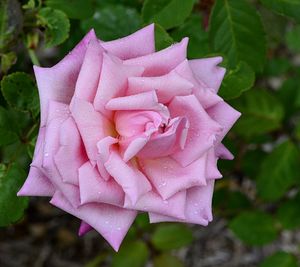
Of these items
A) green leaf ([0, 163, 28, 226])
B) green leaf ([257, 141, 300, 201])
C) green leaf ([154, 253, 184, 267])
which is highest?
green leaf ([0, 163, 28, 226])

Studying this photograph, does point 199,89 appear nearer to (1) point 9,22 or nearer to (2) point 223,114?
(2) point 223,114

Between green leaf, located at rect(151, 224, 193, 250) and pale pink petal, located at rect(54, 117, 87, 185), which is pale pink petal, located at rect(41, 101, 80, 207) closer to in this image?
pale pink petal, located at rect(54, 117, 87, 185)

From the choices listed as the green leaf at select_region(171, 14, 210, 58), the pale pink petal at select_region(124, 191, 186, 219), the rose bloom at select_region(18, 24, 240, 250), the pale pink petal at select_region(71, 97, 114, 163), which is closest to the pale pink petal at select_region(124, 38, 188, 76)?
the rose bloom at select_region(18, 24, 240, 250)

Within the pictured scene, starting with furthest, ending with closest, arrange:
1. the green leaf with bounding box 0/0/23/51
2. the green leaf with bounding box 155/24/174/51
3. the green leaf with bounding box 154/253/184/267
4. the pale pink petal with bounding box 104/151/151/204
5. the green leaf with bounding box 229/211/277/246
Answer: the green leaf with bounding box 154/253/184/267, the green leaf with bounding box 229/211/277/246, the green leaf with bounding box 0/0/23/51, the green leaf with bounding box 155/24/174/51, the pale pink petal with bounding box 104/151/151/204

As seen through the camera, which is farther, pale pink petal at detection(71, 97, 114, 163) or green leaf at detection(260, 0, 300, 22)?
green leaf at detection(260, 0, 300, 22)

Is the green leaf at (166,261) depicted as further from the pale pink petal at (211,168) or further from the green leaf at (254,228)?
the pale pink petal at (211,168)

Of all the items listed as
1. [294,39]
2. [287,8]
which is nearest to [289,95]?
[294,39]
